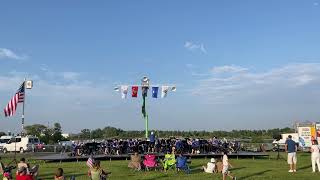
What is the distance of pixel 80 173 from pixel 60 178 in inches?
394

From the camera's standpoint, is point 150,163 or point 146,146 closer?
point 150,163

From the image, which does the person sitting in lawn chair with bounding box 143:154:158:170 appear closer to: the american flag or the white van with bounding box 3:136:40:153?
the american flag

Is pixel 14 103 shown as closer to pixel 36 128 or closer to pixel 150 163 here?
pixel 150 163

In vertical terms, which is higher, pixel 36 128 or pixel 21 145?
pixel 36 128

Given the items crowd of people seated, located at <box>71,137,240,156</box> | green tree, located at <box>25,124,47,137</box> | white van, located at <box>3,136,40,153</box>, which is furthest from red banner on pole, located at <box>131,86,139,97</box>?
green tree, located at <box>25,124,47,137</box>

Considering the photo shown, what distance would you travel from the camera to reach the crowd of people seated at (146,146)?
35866 millimetres

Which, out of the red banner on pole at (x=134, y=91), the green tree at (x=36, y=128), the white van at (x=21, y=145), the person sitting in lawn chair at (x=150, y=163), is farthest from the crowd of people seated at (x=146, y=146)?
the green tree at (x=36, y=128)

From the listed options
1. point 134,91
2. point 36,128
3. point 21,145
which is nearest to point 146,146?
point 134,91

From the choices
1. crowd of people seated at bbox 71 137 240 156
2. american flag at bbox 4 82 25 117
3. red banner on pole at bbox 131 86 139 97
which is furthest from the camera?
red banner on pole at bbox 131 86 139 97

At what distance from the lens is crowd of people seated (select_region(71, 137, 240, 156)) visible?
35866 mm

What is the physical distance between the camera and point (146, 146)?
36156mm

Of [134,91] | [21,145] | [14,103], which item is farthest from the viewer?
→ [21,145]

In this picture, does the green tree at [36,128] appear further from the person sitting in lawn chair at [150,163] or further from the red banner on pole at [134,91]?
the person sitting in lawn chair at [150,163]

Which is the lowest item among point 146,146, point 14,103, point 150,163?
point 150,163
